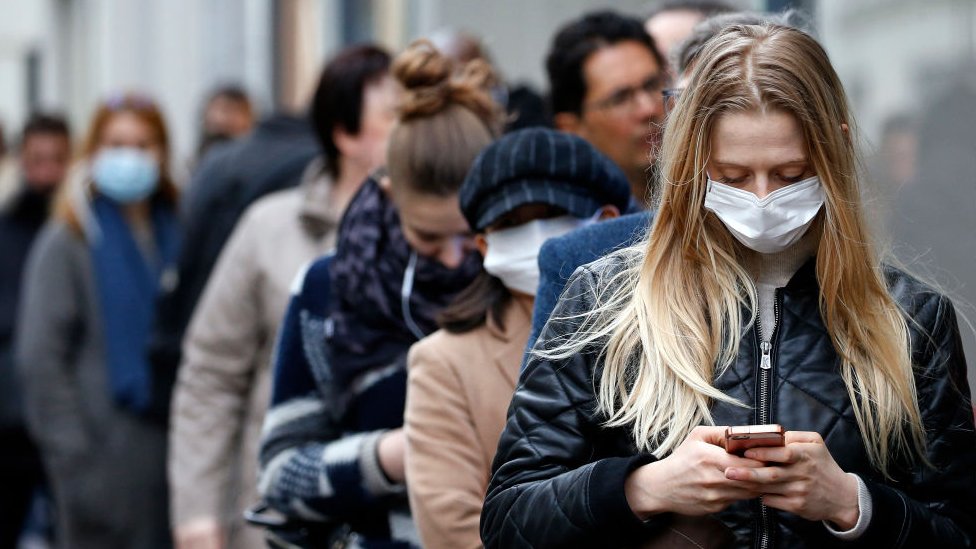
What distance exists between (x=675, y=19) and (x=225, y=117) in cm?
517

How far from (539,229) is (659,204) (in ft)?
1.97

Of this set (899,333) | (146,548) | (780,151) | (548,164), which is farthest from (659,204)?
(146,548)

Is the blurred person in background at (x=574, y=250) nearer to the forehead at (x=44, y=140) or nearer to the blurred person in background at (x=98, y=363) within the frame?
the blurred person in background at (x=98, y=363)

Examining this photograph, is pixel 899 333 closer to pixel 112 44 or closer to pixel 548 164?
pixel 548 164

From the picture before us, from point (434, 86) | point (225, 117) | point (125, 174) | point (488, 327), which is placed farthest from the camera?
point (225, 117)

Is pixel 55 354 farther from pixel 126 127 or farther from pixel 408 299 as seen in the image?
pixel 408 299

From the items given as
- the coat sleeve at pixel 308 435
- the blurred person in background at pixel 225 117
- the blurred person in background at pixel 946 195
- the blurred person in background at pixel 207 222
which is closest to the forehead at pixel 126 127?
the blurred person in background at pixel 207 222

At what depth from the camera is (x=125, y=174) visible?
6781 mm

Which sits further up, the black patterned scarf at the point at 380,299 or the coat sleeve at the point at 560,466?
the coat sleeve at the point at 560,466

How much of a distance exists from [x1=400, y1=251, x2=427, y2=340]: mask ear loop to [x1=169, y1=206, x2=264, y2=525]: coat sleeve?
1247mm

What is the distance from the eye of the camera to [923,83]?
4.14m

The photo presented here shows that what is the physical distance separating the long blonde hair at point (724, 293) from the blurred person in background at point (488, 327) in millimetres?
627

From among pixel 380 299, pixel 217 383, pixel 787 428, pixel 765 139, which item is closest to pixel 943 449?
pixel 787 428

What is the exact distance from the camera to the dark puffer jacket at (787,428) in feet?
8.11
